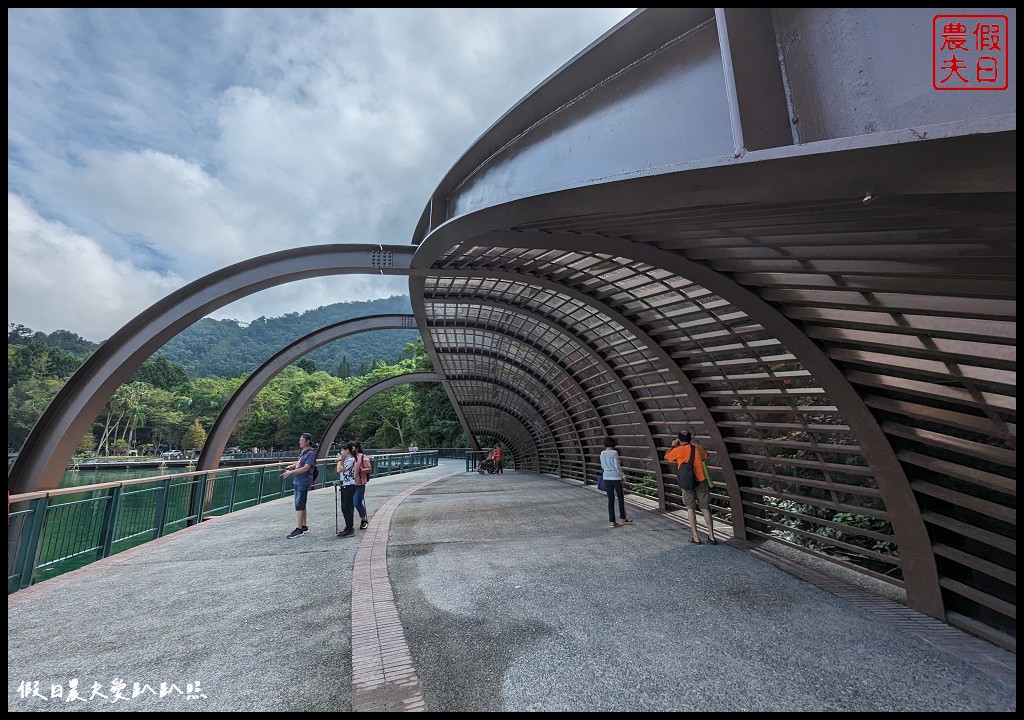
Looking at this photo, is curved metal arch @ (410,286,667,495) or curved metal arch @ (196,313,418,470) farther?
curved metal arch @ (196,313,418,470)

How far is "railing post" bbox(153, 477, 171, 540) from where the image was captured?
762 cm

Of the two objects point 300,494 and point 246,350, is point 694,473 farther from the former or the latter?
point 246,350

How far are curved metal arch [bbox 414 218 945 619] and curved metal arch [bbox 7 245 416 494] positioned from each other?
6332 mm

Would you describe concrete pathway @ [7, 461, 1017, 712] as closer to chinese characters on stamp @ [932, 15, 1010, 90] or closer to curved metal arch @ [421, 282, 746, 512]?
curved metal arch @ [421, 282, 746, 512]

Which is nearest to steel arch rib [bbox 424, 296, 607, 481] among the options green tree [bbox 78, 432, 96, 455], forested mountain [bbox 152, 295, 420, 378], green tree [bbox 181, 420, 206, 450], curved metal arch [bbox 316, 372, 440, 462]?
curved metal arch [bbox 316, 372, 440, 462]

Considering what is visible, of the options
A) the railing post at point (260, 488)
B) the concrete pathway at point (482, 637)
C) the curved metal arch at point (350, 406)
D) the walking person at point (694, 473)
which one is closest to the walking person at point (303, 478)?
the concrete pathway at point (482, 637)

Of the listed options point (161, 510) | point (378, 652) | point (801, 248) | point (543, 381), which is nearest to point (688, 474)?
point (801, 248)

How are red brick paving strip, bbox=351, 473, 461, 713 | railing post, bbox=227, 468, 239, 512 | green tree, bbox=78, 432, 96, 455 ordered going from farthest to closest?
green tree, bbox=78, 432, 96, 455 < railing post, bbox=227, 468, 239, 512 < red brick paving strip, bbox=351, 473, 461, 713

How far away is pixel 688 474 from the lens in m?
6.57

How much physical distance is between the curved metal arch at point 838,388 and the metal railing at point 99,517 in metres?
6.06

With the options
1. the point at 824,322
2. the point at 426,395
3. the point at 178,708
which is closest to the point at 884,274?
the point at 824,322

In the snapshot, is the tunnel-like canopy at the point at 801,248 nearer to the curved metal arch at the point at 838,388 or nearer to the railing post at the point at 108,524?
the curved metal arch at the point at 838,388

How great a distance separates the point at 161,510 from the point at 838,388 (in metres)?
10.3

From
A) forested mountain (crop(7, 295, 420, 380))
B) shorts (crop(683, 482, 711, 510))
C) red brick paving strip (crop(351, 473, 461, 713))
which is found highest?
forested mountain (crop(7, 295, 420, 380))
